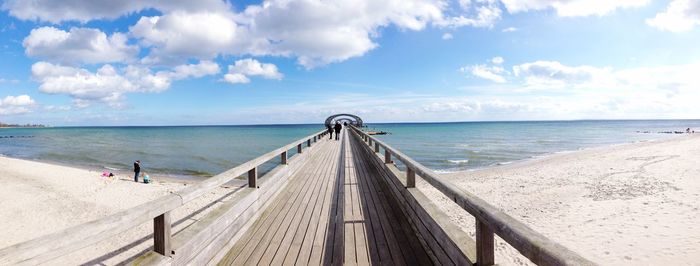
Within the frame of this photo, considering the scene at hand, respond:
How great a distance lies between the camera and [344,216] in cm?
500

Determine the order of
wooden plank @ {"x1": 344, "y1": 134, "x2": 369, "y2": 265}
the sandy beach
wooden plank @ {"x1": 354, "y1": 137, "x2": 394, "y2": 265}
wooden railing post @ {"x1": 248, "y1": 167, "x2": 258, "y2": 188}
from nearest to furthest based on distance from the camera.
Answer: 1. wooden plank @ {"x1": 354, "y1": 137, "x2": 394, "y2": 265}
2. wooden plank @ {"x1": 344, "y1": 134, "x2": 369, "y2": 265}
3. wooden railing post @ {"x1": 248, "y1": 167, "x2": 258, "y2": 188}
4. the sandy beach

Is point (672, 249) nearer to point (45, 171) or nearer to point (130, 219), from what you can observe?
point (130, 219)

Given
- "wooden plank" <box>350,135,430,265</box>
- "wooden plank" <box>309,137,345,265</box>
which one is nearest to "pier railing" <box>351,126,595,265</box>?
"wooden plank" <box>350,135,430,265</box>

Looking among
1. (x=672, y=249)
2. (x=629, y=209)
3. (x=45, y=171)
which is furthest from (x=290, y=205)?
(x=45, y=171)

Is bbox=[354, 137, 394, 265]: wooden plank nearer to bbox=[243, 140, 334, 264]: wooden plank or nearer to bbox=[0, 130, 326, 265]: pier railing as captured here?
bbox=[243, 140, 334, 264]: wooden plank

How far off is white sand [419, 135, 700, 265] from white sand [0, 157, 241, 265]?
7.90 m

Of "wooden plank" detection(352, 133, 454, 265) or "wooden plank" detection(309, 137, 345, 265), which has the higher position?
"wooden plank" detection(352, 133, 454, 265)

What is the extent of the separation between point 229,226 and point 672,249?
890 centimetres

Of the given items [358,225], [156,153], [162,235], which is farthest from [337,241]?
[156,153]

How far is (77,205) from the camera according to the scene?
1151 centimetres

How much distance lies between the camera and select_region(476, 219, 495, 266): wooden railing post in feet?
7.54

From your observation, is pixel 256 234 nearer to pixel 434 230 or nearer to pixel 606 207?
pixel 434 230

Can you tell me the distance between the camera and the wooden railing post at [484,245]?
2.30 meters

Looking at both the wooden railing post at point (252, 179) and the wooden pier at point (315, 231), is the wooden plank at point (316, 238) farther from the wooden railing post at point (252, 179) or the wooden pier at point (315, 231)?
the wooden railing post at point (252, 179)
